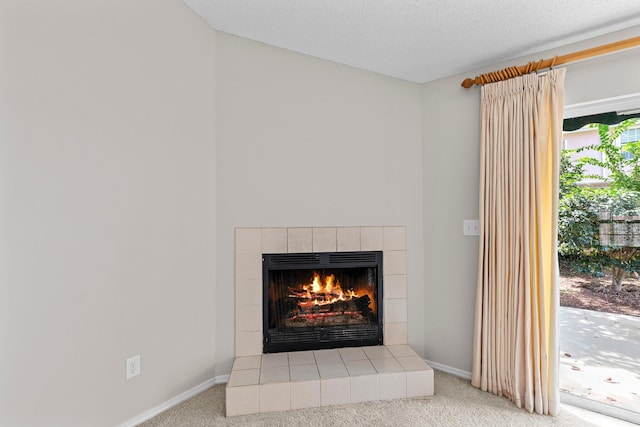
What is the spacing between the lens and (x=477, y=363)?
254cm

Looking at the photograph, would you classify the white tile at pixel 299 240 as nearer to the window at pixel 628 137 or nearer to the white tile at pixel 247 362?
the white tile at pixel 247 362

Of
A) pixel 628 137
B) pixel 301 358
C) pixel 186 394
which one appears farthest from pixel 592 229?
pixel 186 394

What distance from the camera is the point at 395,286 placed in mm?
2916

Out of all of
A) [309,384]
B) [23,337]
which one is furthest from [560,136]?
[23,337]

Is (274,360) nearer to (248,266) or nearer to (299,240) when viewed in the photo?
(248,266)

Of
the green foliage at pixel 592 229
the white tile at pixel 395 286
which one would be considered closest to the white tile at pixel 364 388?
the white tile at pixel 395 286

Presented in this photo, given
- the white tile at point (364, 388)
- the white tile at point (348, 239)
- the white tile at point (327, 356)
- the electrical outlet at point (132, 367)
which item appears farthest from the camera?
the white tile at point (348, 239)

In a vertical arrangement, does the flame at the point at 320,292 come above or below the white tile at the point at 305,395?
above

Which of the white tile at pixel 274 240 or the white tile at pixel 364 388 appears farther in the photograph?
the white tile at pixel 274 240

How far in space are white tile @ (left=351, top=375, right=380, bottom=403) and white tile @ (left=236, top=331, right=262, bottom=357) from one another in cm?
72

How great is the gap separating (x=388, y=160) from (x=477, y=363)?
1.56 m

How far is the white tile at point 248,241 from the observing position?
264 cm

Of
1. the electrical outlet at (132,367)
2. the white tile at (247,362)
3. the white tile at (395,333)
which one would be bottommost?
the white tile at (247,362)

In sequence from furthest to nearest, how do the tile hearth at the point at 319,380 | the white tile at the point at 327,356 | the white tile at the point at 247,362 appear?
the white tile at the point at 327,356 < the white tile at the point at 247,362 < the tile hearth at the point at 319,380
